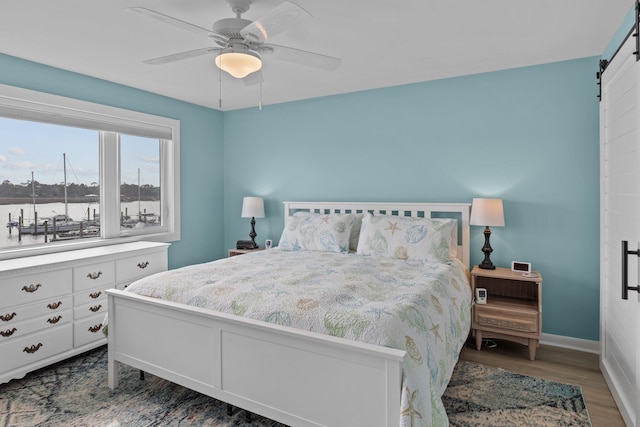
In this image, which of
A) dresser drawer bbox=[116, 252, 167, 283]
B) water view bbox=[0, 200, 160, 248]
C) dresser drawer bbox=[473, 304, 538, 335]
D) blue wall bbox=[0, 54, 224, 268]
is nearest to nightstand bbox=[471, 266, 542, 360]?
dresser drawer bbox=[473, 304, 538, 335]

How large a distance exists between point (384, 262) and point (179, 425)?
181 centimetres

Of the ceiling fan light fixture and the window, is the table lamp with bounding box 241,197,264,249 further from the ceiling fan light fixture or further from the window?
the ceiling fan light fixture

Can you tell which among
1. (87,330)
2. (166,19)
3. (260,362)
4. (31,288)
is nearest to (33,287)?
(31,288)

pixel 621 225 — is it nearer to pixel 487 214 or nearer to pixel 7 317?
pixel 487 214

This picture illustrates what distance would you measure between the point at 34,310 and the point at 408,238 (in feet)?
9.62

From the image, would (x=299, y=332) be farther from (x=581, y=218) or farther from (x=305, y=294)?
(x=581, y=218)

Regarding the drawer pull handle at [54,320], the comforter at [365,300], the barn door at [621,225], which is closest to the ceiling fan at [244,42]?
the comforter at [365,300]

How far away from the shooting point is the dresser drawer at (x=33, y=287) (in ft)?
8.18

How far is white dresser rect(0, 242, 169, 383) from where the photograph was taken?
2504mm

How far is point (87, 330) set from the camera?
2.97m

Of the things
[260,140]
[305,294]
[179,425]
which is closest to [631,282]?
[305,294]

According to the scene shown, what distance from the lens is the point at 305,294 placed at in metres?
2.06

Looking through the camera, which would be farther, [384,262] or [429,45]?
[384,262]

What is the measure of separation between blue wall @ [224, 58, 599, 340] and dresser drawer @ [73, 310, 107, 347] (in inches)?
92.7
